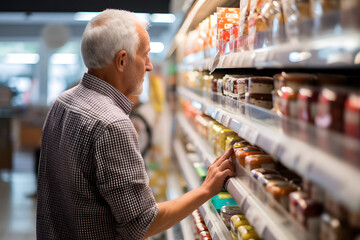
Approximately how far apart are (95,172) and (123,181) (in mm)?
143

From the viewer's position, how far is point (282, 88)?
1.34m

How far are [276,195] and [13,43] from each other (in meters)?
14.3

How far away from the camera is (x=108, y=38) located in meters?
1.76

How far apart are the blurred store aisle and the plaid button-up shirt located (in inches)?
128

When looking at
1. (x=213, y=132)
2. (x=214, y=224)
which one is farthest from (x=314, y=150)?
(x=213, y=132)

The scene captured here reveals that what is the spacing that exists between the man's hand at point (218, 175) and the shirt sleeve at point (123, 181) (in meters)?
0.32

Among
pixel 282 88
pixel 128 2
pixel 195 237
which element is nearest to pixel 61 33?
pixel 128 2

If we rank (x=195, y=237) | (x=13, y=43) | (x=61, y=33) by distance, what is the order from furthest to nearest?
(x=13, y=43) < (x=61, y=33) < (x=195, y=237)

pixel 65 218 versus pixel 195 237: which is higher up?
pixel 65 218

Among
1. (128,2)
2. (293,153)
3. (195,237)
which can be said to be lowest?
(195,237)

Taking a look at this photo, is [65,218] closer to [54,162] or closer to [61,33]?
[54,162]

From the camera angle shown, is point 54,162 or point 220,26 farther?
point 220,26

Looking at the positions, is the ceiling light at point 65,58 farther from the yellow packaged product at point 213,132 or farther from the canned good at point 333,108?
the canned good at point 333,108

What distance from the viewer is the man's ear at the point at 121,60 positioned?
1792 millimetres
